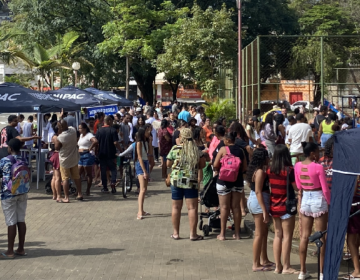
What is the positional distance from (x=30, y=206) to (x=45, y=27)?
26.7m

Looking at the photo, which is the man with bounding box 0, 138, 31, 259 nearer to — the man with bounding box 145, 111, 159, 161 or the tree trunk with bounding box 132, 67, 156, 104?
the man with bounding box 145, 111, 159, 161

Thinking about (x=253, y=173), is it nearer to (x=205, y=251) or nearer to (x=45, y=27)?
(x=205, y=251)

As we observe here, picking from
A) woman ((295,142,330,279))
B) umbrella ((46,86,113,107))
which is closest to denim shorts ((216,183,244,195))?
woman ((295,142,330,279))

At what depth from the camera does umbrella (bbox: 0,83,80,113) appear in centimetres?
1375

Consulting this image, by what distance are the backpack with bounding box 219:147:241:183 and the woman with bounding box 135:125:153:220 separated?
231 cm

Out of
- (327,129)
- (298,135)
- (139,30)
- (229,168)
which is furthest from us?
(139,30)

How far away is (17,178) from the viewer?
8180 mm

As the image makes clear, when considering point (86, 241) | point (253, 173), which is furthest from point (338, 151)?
point (86, 241)

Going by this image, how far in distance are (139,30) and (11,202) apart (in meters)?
26.8

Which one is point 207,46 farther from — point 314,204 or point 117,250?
point 314,204

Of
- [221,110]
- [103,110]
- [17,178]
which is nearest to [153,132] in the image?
[103,110]

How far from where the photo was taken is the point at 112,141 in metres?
13.5

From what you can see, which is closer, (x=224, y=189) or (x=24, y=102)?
(x=224, y=189)

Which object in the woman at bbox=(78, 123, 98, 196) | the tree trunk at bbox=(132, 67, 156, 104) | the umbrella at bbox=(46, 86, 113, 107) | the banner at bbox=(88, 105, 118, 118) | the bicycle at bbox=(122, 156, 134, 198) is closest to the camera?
the bicycle at bbox=(122, 156, 134, 198)
